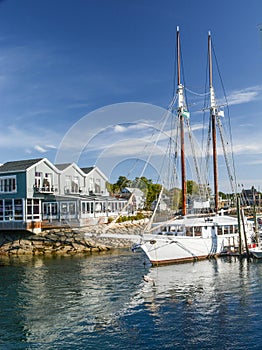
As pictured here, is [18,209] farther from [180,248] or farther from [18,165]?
[180,248]

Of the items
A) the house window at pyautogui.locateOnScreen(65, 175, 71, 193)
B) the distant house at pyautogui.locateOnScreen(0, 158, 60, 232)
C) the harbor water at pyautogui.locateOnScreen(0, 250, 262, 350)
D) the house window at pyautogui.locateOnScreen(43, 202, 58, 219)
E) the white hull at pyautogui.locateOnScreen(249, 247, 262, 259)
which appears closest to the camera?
the harbor water at pyautogui.locateOnScreen(0, 250, 262, 350)

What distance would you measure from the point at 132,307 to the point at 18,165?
108 feet

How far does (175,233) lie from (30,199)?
60.4ft

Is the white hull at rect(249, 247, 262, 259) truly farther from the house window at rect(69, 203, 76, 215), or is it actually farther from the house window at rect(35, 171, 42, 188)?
the house window at rect(35, 171, 42, 188)

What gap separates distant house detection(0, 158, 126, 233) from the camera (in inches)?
1833

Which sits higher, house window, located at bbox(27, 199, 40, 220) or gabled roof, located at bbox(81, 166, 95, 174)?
gabled roof, located at bbox(81, 166, 95, 174)

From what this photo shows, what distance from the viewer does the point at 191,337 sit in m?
16.8

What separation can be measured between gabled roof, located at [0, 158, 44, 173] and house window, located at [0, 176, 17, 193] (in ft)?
3.48

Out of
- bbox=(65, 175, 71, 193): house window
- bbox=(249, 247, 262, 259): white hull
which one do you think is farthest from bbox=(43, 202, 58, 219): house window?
bbox=(249, 247, 262, 259): white hull

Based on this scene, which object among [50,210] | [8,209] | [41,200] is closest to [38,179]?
[41,200]

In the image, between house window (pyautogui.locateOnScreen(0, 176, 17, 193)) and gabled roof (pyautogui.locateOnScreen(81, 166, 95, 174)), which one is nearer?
house window (pyautogui.locateOnScreen(0, 176, 17, 193))

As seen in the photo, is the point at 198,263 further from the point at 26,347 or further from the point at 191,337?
the point at 26,347

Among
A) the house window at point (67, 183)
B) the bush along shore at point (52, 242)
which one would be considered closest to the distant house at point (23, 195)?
the bush along shore at point (52, 242)

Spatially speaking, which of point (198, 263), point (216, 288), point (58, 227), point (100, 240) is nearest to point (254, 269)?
point (198, 263)
